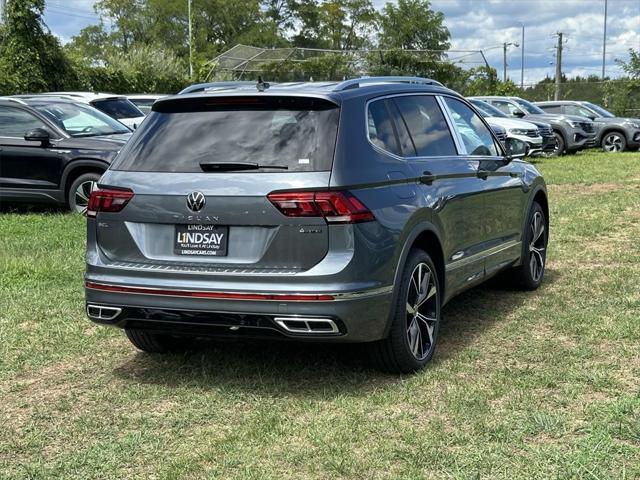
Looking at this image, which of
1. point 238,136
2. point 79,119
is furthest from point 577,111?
point 238,136

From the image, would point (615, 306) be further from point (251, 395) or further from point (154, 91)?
point (154, 91)

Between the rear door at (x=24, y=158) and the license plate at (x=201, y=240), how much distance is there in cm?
707

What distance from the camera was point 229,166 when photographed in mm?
4453

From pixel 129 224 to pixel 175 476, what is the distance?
1.56m

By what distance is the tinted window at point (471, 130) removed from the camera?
607 cm

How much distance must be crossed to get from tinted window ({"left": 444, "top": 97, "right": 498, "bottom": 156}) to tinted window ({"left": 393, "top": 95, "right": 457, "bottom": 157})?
0.28 meters

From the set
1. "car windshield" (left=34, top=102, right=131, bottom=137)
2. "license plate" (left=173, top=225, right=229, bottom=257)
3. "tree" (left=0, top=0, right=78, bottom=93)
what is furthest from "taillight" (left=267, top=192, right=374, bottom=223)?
"tree" (left=0, top=0, right=78, bottom=93)

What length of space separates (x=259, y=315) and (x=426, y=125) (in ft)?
6.34

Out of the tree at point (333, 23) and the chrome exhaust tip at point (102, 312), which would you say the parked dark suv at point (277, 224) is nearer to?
the chrome exhaust tip at point (102, 312)

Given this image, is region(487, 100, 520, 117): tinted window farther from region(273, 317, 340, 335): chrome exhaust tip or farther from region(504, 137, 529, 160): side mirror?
region(273, 317, 340, 335): chrome exhaust tip

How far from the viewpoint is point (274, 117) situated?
14.9 feet

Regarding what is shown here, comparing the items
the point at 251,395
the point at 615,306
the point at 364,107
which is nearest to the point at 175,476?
the point at 251,395

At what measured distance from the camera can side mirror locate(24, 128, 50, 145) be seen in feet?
35.9

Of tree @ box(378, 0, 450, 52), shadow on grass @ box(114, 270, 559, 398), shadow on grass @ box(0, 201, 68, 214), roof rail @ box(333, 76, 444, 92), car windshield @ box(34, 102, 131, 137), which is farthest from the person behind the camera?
tree @ box(378, 0, 450, 52)
